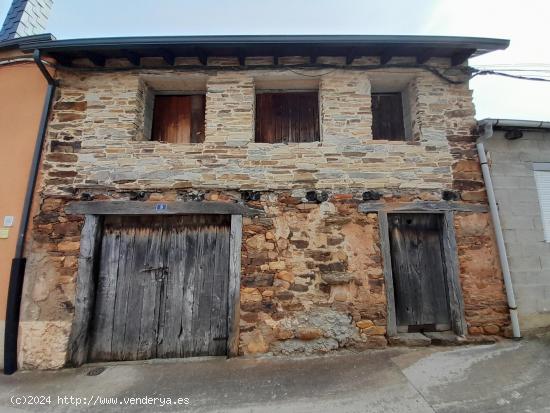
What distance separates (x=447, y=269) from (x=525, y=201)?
172cm

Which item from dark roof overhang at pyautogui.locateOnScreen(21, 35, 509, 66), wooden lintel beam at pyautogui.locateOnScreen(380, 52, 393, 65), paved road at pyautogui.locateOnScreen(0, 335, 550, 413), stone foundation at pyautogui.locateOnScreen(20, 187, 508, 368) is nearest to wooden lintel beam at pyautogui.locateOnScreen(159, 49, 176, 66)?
dark roof overhang at pyautogui.locateOnScreen(21, 35, 509, 66)

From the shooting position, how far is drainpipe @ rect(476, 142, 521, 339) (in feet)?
12.6

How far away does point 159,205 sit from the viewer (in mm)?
3932

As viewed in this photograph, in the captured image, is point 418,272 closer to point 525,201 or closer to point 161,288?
point 525,201

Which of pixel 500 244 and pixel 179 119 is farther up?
pixel 179 119

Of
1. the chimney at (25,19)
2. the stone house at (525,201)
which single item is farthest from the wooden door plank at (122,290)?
the stone house at (525,201)

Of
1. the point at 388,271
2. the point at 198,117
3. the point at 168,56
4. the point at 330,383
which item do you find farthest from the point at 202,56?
the point at 330,383

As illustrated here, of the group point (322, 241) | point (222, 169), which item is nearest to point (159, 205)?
point (222, 169)

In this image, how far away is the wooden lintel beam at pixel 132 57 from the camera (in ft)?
13.7

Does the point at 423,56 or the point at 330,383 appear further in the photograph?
the point at 423,56

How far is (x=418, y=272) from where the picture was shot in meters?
4.08

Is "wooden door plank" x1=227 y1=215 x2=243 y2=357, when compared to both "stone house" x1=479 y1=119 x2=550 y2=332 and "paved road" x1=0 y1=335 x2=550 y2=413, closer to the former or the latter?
"paved road" x1=0 y1=335 x2=550 y2=413

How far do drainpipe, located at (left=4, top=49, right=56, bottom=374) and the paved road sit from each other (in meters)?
0.35

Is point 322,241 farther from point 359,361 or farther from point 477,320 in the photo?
point 477,320
